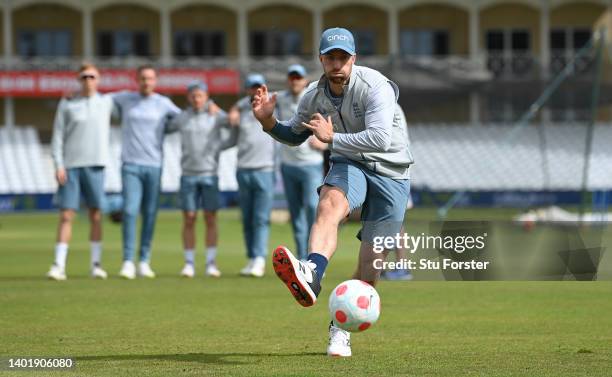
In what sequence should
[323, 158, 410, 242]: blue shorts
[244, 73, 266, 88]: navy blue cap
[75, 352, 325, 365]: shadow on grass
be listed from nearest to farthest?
1. [75, 352, 325, 365]: shadow on grass
2. [323, 158, 410, 242]: blue shorts
3. [244, 73, 266, 88]: navy blue cap

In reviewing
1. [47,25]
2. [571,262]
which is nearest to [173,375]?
[571,262]

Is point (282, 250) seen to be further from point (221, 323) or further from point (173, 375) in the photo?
point (221, 323)

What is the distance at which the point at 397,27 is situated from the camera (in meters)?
55.3

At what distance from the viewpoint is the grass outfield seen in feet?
26.7

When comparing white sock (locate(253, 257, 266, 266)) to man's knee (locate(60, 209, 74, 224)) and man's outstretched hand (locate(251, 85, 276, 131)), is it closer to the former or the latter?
man's knee (locate(60, 209, 74, 224))

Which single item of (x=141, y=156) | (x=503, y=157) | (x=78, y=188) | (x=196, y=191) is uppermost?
(x=141, y=156)

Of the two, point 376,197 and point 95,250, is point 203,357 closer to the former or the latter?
point 376,197

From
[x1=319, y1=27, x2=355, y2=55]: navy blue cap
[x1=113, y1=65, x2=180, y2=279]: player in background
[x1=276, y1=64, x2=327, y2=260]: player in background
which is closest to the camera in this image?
[x1=319, y1=27, x2=355, y2=55]: navy blue cap

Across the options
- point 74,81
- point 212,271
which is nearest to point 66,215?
point 212,271

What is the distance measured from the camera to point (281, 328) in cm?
1046

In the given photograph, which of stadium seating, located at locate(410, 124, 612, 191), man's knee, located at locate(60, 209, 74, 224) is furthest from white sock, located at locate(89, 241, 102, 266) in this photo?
stadium seating, located at locate(410, 124, 612, 191)

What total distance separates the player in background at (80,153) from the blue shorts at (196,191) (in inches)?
42.2

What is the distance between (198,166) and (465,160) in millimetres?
31153

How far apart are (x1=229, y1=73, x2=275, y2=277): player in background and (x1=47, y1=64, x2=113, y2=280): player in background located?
1657 millimetres
